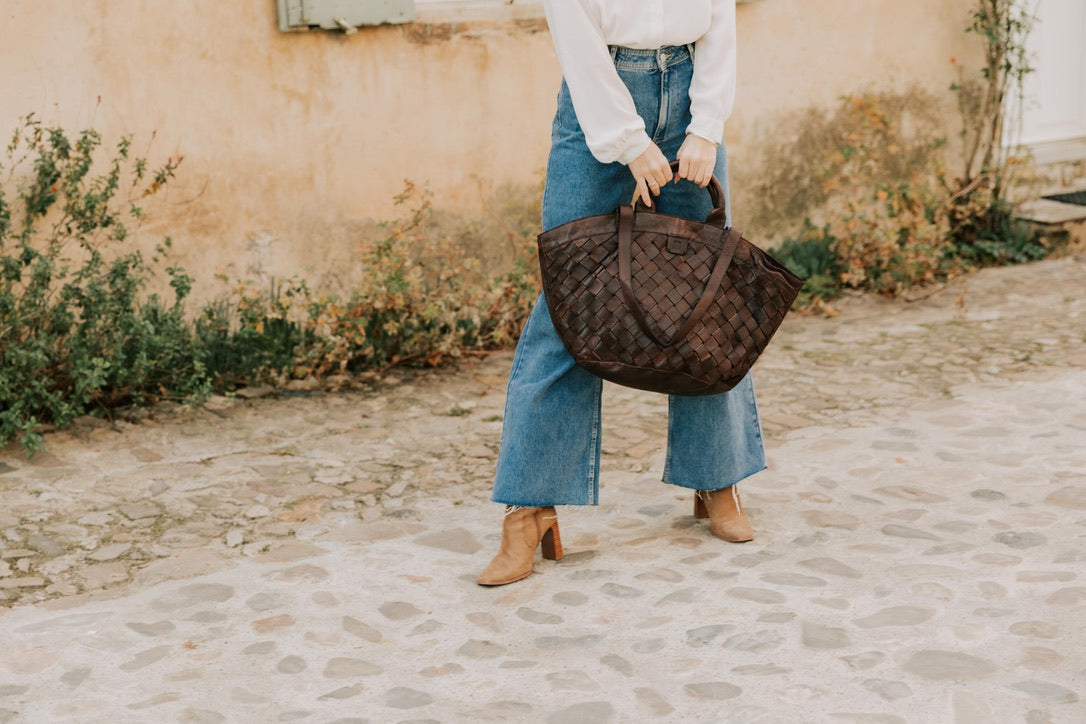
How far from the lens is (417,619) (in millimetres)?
3055

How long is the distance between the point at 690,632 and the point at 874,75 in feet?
13.7

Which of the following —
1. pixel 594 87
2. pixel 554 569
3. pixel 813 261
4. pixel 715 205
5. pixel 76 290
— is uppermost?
pixel 594 87

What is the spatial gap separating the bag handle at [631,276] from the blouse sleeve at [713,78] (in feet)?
0.83

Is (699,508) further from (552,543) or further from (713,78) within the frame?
(713,78)

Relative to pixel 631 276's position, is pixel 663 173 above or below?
above

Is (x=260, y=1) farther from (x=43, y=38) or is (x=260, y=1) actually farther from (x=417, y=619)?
(x=417, y=619)

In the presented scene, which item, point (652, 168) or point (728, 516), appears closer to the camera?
point (652, 168)

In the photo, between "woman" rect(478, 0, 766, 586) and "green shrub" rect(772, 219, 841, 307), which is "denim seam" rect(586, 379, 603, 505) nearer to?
"woman" rect(478, 0, 766, 586)

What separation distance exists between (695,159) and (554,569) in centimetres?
111

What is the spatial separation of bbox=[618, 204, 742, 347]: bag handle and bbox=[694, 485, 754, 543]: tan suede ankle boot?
676mm

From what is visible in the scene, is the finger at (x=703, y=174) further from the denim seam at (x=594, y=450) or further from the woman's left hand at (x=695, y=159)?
the denim seam at (x=594, y=450)

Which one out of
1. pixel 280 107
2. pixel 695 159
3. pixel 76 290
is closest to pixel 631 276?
pixel 695 159

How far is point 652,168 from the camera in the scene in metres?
2.93

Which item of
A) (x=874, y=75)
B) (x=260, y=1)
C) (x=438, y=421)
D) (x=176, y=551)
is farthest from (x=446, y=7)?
(x=176, y=551)
